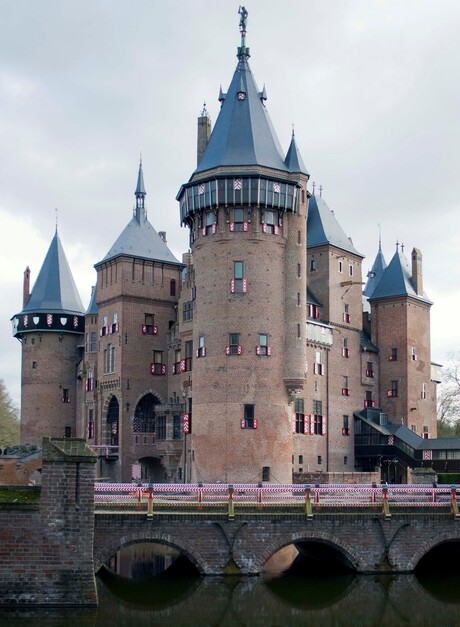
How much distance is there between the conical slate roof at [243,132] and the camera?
52894 mm

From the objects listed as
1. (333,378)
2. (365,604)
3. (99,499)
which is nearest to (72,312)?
(333,378)

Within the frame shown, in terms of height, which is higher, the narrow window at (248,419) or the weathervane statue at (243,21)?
the weathervane statue at (243,21)

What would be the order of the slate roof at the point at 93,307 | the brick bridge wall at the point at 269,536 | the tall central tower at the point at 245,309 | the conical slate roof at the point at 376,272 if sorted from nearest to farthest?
1. the brick bridge wall at the point at 269,536
2. the tall central tower at the point at 245,309
3. the slate roof at the point at 93,307
4. the conical slate roof at the point at 376,272

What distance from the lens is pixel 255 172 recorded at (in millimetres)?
51906

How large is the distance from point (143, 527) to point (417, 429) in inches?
1516

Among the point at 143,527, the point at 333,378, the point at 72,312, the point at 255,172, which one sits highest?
the point at 255,172

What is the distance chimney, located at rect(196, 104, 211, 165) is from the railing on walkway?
87.0 feet

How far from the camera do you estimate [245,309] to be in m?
51.7

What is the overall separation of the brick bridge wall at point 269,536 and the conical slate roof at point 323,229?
31256 mm

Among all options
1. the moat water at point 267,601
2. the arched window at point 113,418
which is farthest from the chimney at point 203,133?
the moat water at point 267,601

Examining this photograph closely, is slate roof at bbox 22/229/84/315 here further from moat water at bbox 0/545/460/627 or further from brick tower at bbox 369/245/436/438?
moat water at bbox 0/545/460/627

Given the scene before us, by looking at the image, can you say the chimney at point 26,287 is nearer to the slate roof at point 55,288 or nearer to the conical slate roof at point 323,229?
the slate roof at point 55,288

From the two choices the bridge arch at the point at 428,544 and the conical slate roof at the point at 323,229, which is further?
the conical slate roof at the point at 323,229

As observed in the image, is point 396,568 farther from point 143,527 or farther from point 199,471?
point 199,471
